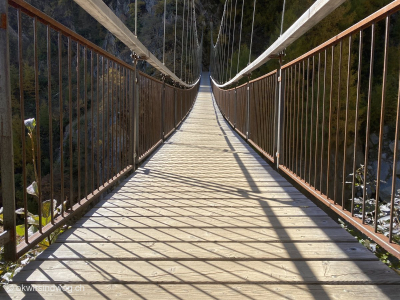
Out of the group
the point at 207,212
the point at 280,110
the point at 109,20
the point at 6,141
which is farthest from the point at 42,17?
the point at 280,110

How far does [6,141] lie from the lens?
113 centimetres

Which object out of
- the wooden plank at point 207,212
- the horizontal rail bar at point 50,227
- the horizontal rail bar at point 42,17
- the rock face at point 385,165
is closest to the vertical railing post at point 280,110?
the wooden plank at point 207,212

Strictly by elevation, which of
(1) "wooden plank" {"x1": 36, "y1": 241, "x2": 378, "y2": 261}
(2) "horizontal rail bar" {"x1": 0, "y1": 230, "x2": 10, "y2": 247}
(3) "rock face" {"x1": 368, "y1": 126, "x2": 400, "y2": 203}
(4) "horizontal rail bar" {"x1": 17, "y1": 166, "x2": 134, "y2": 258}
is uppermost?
(2) "horizontal rail bar" {"x1": 0, "y1": 230, "x2": 10, "y2": 247}

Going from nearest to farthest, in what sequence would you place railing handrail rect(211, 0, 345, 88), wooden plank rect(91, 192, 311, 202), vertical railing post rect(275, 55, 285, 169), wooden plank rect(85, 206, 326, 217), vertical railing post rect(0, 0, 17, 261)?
1. vertical railing post rect(0, 0, 17, 261)
2. railing handrail rect(211, 0, 345, 88)
3. wooden plank rect(85, 206, 326, 217)
4. wooden plank rect(91, 192, 311, 202)
5. vertical railing post rect(275, 55, 285, 169)

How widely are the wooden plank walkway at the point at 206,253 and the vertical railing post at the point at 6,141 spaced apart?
184 millimetres

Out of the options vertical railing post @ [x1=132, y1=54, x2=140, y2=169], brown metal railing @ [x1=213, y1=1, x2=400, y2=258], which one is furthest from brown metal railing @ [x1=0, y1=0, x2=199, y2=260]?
brown metal railing @ [x1=213, y1=1, x2=400, y2=258]

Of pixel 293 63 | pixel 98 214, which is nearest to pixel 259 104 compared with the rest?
pixel 293 63

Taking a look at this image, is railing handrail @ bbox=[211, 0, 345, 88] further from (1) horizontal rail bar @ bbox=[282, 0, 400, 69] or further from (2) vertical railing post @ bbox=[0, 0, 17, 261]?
(2) vertical railing post @ bbox=[0, 0, 17, 261]

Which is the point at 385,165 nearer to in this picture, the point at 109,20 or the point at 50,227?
the point at 109,20

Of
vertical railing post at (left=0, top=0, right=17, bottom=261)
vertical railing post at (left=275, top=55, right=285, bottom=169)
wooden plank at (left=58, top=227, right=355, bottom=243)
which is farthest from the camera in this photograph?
vertical railing post at (left=275, top=55, right=285, bottom=169)

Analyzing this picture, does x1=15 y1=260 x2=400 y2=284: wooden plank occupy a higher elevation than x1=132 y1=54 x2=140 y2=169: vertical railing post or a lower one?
lower

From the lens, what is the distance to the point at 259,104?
4.50 metres

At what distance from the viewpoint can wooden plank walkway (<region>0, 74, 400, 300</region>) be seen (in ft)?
3.88

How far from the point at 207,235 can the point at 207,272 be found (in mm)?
379
